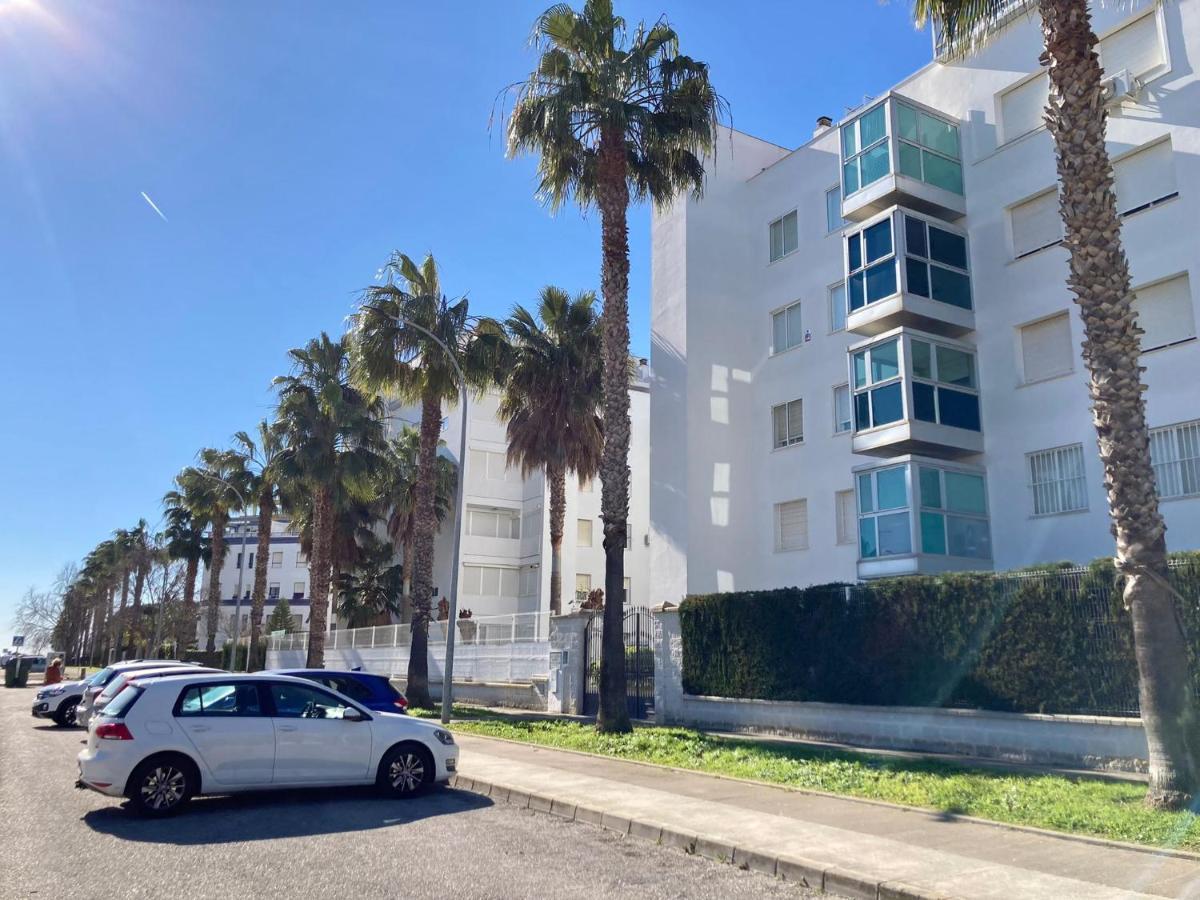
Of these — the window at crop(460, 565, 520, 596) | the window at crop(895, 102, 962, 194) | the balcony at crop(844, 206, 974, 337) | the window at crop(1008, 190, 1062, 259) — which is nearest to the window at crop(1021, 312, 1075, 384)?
the balcony at crop(844, 206, 974, 337)

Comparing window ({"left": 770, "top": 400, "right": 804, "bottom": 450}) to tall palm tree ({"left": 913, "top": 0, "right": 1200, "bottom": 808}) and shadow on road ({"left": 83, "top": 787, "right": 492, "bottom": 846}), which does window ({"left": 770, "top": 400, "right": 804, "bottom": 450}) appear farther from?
shadow on road ({"left": 83, "top": 787, "right": 492, "bottom": 846})

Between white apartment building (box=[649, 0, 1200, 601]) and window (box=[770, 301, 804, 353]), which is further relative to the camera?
window (box=[770, 301, 804, 353])

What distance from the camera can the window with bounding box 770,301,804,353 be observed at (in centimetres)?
2772

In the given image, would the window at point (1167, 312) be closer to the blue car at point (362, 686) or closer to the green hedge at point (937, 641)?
the green hedge at point (937, 641)

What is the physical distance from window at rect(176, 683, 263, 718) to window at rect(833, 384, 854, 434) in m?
18.5

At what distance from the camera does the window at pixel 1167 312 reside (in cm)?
1856

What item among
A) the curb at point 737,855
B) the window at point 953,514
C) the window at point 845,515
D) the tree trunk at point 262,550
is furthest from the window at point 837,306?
the tree trunk at point 262,550

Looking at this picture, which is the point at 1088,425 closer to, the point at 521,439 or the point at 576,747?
the point at 576,747

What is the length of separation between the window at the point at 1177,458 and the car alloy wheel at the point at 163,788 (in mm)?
17366

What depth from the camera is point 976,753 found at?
1423 cm

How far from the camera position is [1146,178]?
1947cm

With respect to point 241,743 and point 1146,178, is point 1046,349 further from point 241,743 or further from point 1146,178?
point 241,743

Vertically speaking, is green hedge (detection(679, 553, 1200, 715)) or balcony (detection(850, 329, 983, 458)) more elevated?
balcony (detection(850, 329, 983, 458))

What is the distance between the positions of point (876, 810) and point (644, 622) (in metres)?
11.2
